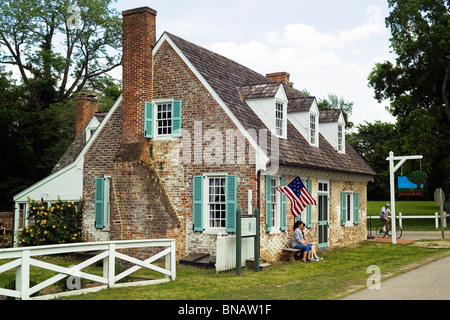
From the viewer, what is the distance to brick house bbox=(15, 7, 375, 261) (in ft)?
55.7

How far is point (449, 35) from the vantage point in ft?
105

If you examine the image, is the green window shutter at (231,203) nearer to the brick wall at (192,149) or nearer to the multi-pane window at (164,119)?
the brick wall at (192,149)

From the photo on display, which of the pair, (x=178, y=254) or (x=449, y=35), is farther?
(x=449, y=35)

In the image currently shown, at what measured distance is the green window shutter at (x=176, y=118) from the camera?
17.9 metres

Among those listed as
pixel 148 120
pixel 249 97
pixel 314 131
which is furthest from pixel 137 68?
pixel 314 131

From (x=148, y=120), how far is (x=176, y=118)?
Result: 3.29 feet

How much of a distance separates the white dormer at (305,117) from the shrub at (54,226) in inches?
361

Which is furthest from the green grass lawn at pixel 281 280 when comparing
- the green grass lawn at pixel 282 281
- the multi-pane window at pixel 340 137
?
the multi-pane window at pixel 340 137

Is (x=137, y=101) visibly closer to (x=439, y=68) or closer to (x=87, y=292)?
(x=87, y=292)

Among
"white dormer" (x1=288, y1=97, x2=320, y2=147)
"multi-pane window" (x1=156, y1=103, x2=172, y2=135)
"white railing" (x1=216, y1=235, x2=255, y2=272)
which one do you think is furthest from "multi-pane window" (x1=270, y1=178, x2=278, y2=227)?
"white dormer" (x1=288, y1=97, x2=320, y2=147)

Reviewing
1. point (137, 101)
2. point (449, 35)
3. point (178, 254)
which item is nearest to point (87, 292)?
point (178, 254)

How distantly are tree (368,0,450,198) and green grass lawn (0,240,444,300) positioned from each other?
16.3 m

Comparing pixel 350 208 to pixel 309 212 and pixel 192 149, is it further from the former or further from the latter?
pixel 192 149
